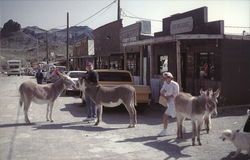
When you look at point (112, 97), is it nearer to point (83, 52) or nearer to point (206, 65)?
point (206, 65)

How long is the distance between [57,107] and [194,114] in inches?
338

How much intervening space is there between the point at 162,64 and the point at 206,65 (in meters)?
4.81

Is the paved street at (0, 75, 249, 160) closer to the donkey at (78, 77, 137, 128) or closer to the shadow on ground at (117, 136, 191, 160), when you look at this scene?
the shadow on ground at (117, 136, 191, 160)

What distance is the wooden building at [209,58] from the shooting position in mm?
14086

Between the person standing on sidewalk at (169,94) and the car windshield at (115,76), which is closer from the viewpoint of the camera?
the person standing on sidewalk at (169,94)

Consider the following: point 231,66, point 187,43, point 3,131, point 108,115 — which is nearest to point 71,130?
point 3,131

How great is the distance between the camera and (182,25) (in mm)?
17734

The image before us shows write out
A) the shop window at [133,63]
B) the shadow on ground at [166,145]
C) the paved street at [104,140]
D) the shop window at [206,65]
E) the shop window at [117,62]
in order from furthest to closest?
the shop window at [117,62] < the shop window at [133,63] < the shop window at [206,65] < the shadow on ground at [166,145] < the paved street at [104,140]

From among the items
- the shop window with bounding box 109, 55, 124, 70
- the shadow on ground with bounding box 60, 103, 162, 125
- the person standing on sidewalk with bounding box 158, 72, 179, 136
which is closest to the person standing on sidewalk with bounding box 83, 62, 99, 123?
the shadow on ground with bounding box 60, 103, 162, 125

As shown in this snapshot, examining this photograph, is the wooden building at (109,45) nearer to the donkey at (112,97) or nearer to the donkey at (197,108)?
the donkey at (112,97)

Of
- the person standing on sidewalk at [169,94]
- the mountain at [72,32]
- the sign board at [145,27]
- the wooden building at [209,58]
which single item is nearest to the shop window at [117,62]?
the sign board at [145,27]

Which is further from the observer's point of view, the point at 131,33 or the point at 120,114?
the point at 131,33

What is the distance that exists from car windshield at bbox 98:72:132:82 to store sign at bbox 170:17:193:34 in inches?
201

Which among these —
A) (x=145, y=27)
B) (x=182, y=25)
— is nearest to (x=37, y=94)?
(x=182, y=25)
